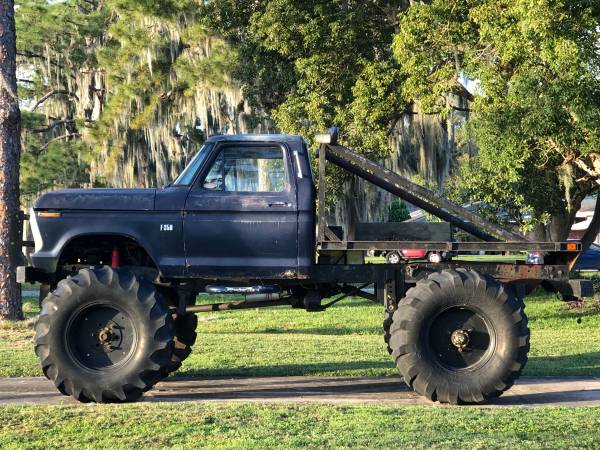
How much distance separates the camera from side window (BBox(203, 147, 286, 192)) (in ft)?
29.2

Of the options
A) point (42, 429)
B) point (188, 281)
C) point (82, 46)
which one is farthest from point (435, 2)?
point (82, 46)

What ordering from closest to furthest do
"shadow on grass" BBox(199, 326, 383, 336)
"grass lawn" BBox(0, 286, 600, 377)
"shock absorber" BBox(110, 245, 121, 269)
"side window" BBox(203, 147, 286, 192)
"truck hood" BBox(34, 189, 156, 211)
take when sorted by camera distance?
"truck hood" BBox(34, 189, 156, 211)
"side window" BBox(203, 147, 286, 192)
"shock absorber" BBox(110, 245, 121, 269)
"grass lawn" BBox(0, 286, 600, 377)
"shadow on grass" BBox(199, 326, 383, 336)

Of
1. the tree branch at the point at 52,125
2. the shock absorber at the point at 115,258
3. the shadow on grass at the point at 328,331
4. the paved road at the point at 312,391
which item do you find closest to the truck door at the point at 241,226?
the shock absorber at the point at 115,258

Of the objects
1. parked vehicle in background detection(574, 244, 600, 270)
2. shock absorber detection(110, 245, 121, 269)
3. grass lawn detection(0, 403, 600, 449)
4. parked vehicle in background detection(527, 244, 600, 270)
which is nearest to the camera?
grass lawn detection(0, 403, 600, 449)

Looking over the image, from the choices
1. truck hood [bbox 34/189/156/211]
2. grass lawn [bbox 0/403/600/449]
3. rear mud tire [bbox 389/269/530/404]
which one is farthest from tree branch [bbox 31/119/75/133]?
grass lawn [bbox 0/403/600/449]

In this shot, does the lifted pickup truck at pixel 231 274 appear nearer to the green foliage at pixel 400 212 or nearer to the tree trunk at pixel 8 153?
the tree trunk at pixel 8 153

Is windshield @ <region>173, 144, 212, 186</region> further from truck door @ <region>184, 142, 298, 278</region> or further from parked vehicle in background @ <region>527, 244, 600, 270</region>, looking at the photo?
parked vehicle in background @ <region>527, 244, 600, 270</region>

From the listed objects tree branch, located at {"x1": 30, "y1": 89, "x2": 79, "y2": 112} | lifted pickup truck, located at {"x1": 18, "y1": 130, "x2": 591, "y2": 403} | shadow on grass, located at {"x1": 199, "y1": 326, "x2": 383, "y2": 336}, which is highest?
tree branch, located at {"x1": 30, "y1": 89, "x2": 79, "y2": 112}

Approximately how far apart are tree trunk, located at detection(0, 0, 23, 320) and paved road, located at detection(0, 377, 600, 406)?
692 centimetres

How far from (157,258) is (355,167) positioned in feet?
7.50

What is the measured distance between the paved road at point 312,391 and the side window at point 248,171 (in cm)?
206

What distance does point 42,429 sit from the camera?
6.85 meters

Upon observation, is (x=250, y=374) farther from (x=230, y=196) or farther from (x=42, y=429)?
(x=42, y=429)

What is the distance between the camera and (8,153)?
16.6m
